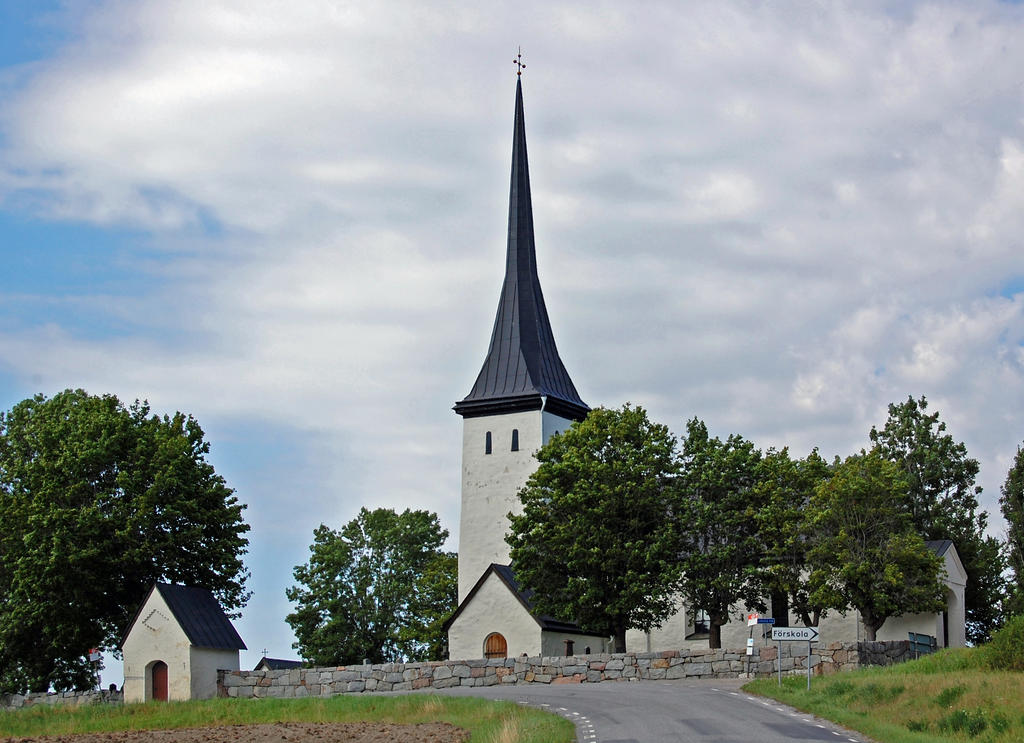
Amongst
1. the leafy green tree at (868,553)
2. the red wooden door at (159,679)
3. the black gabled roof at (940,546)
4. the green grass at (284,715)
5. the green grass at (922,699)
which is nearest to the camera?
the green grass at (922,699)

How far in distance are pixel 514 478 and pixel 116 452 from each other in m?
19.2

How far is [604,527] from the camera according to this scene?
49.0 metres

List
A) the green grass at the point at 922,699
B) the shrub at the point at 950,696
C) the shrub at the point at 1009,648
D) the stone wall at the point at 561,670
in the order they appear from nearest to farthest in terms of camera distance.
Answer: the green grass at the point at 922,699
the shrub at the point at 950,696
the shrub at the point at 1009,648
the stone wall at the point at 561,670

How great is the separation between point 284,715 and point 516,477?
106 feet

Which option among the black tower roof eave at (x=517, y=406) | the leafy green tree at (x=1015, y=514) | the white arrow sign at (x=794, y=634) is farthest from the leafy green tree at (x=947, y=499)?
the white arrow sign at (x=794, y=634)

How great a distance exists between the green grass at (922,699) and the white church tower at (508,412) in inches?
1160

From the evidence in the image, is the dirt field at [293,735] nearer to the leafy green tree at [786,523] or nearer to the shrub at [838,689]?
the shrub at [838,689]

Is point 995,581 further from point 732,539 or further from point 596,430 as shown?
point 596,430

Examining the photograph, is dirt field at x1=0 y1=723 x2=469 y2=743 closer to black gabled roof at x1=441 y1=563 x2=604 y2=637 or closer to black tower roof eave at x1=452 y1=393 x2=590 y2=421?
black gabled roof at x1=441 y1=563 x2=604 y2=637

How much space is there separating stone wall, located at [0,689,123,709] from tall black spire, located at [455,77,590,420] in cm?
2473

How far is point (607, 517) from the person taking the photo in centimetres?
4928

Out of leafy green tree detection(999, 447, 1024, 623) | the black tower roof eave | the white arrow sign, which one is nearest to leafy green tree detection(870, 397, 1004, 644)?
leafy green tree detection(999, 447, 1024, 623)

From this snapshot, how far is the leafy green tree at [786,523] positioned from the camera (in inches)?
1887

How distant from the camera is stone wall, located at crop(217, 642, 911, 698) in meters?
38.5
